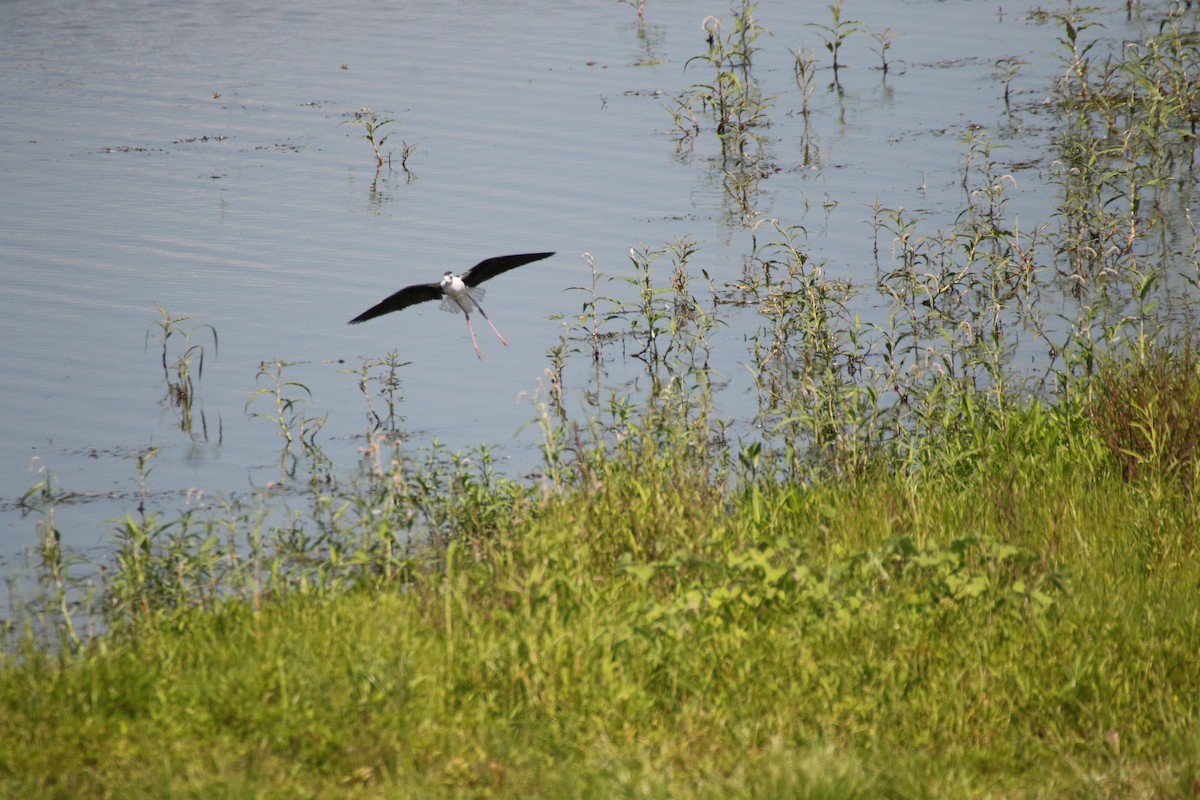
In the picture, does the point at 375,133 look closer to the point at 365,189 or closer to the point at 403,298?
the point at 365,189

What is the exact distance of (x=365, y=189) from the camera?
1297 cm

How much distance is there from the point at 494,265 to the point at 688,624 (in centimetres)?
→ 401

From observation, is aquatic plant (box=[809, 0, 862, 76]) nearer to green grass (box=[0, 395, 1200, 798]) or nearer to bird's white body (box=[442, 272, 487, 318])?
bird's white body (box=[442, 272, 487, 318])

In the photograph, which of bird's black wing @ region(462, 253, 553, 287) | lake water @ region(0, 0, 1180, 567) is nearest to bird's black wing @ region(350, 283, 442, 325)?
bird's black wing @ region(462, 253, 553, 287)

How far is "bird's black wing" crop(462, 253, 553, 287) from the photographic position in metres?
8.16

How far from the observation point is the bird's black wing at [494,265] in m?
8.16

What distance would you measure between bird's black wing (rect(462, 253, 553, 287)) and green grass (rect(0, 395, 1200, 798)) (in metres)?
2.94

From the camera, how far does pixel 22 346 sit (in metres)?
9.12

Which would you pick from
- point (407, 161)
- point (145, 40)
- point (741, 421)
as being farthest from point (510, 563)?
point (145, 40)

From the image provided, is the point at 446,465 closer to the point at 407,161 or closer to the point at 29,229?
the point at 29,229

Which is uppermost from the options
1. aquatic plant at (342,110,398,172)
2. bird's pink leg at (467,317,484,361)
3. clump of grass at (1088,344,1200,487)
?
aquatic plant at (342,110,398,172)

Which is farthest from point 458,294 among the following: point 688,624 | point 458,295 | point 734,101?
point 734,101

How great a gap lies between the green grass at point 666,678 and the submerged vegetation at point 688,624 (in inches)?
0.5

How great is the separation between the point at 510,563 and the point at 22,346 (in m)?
5.49
